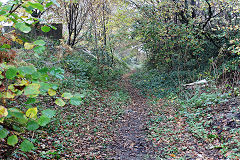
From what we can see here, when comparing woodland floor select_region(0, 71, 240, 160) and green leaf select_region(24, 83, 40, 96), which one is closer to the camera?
green leaf select_region(24, 83, 40, 96)

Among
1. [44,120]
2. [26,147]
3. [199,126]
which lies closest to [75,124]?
[199,126]

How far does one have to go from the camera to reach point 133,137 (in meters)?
5.67

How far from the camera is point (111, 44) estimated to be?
1172 centimetres

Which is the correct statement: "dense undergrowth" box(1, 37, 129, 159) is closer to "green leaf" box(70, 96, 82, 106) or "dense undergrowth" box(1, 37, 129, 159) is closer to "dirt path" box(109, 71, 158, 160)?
"green leaf" box(70, 96, 82, 106)

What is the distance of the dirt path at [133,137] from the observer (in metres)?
4.64

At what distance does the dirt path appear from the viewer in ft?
15.2

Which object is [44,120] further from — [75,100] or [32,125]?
[75,100]

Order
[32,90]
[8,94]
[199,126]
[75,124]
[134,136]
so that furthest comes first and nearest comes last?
[134,136], [75,124], [199,126], [8,94], [32,90]

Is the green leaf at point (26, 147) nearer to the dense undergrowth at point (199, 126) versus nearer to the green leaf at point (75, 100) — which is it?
the green leaf at point (75, 100)

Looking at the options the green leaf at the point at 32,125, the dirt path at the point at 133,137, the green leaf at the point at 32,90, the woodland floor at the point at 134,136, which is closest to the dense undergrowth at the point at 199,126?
the woodland floor at the point at 134,136

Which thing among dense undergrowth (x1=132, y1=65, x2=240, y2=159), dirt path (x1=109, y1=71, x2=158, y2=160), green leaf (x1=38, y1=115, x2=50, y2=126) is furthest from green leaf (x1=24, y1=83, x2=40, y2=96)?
dense undergrowth (x1=132, y1=65, x2=240, y2=159)

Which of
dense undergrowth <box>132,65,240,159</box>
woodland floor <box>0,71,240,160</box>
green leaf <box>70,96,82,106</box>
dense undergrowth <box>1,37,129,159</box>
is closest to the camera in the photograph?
green leaf <box>70,96,82,106</box>

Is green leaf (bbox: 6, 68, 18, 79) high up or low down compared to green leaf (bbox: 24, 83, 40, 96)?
up

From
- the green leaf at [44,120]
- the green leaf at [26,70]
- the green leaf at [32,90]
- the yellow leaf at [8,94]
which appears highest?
the green leaf at [26,70]
